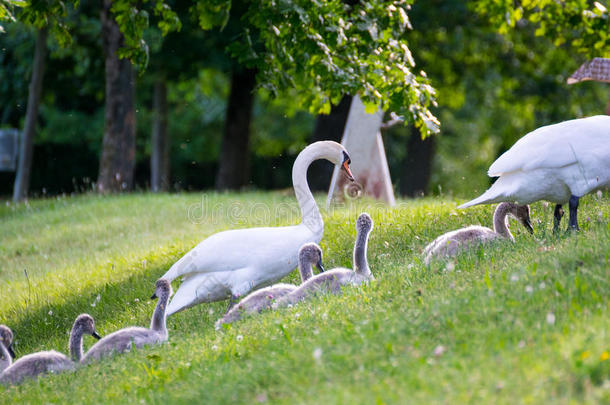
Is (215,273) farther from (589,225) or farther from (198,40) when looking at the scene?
(198,40)

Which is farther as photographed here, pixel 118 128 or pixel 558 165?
pixel 118 128

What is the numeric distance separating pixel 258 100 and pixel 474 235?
25.8 metres

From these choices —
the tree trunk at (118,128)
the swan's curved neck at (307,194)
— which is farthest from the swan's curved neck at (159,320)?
the tree trunk at (118,128)

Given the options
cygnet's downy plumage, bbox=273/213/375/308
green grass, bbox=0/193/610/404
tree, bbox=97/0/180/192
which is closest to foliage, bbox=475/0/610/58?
green grass, bbox=0/193/610/404

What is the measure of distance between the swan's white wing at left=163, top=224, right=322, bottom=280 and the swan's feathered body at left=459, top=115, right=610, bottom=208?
1.79 m

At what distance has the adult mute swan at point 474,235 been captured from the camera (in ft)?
24.6

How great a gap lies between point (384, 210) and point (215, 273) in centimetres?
414

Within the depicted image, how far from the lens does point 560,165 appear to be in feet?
23.5

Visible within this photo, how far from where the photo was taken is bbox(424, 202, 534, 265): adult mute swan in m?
7.49

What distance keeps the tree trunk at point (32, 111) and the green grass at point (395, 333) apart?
12.6 metres

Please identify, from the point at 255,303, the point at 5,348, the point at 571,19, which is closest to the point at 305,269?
the point at 255,303

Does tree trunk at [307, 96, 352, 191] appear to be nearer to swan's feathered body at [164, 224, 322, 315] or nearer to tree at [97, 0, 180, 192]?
tree at [97, 0, 180, 192]

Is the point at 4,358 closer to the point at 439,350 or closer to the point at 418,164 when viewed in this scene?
the point at 439,350

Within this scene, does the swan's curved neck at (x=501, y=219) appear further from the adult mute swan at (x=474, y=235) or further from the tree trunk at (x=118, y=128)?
the tree trunk at (x=118, y=128)
